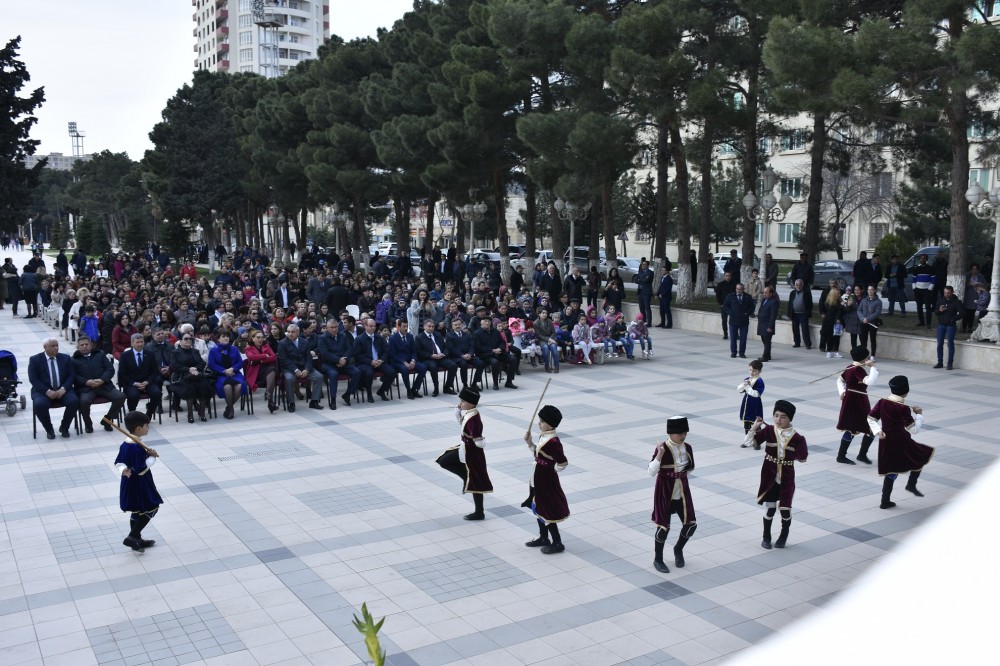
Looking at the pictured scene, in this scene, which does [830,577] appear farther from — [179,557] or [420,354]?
[420,354]

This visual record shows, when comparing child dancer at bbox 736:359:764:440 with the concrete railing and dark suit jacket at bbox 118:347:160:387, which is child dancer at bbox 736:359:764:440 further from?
dark suit jacket at bbox 118:347:160:387

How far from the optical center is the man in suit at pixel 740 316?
68.4 ft

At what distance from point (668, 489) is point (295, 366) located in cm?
889

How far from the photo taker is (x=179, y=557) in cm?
887

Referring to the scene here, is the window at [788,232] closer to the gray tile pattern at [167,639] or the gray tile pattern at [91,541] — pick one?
the gray tile pattern at [91,541]

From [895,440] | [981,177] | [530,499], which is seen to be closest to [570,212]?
[895,440]

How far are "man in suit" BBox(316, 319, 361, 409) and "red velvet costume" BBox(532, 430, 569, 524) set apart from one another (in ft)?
24.9

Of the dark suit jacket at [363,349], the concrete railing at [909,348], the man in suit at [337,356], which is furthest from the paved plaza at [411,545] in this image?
the concrete railing at [909,348]

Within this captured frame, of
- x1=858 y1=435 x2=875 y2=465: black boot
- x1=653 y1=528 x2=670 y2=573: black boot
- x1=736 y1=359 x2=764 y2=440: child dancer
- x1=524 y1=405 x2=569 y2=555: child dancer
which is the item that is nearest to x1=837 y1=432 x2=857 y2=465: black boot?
x1=858 y1=435 x2=875 y2=465: black boot

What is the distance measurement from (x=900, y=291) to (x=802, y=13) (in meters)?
8.48

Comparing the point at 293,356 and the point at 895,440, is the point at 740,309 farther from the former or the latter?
the point at 895,440

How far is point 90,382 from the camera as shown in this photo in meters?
13.7

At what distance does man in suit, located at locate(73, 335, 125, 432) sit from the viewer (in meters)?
13.7

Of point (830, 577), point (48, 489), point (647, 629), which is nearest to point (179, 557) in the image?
point (48, 489)
